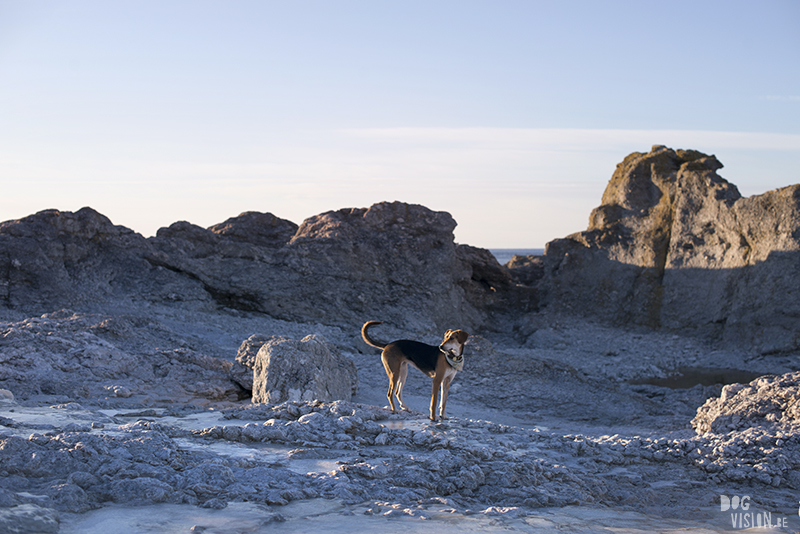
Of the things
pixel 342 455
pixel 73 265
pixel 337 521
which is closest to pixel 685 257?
pixel 342 455

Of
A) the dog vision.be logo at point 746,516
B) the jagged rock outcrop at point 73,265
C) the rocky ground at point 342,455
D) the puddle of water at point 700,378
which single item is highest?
the jagged rock outcrop at point 73,265

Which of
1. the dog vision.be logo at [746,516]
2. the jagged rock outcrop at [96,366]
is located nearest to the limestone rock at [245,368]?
the jagged rock outcrop at [96,366]

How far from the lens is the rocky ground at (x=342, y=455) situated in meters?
3.92

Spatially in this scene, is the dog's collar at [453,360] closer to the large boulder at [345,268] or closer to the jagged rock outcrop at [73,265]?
the large boulder at [345,268]

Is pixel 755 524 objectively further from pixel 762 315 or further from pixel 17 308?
pixel 17 308

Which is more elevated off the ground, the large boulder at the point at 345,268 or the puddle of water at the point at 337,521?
the large boulder at the point at 345,268

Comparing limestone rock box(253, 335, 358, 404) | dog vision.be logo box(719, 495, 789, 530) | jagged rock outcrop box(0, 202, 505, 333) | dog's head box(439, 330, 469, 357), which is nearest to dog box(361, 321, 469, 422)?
dog's head box(439, 330, 469, 357)

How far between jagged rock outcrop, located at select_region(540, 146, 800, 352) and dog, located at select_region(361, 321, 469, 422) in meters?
13.7

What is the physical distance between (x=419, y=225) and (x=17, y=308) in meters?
11.5

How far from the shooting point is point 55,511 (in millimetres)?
3463

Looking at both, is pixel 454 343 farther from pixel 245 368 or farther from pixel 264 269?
pixel 264 269

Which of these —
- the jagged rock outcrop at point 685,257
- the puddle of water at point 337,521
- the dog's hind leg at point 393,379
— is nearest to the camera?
the puddle of water at point 337,521

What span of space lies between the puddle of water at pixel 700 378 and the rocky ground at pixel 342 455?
16.1 feet

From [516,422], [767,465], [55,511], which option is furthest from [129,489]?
[516,422]
